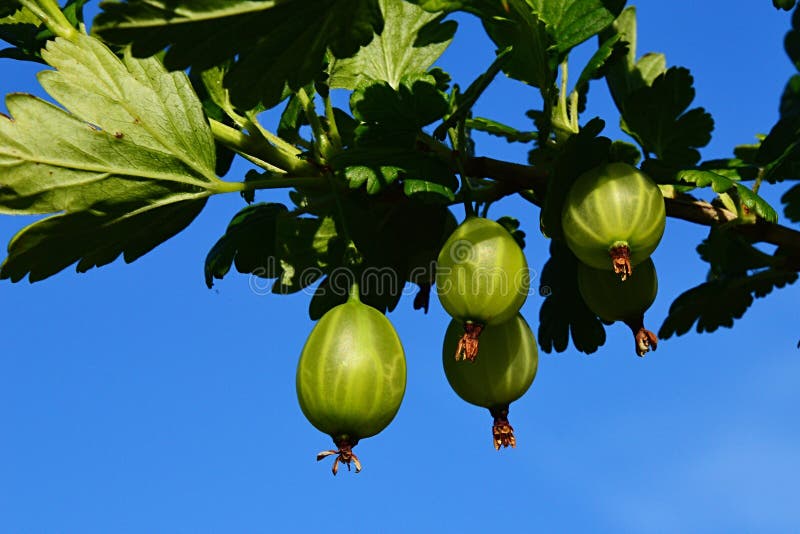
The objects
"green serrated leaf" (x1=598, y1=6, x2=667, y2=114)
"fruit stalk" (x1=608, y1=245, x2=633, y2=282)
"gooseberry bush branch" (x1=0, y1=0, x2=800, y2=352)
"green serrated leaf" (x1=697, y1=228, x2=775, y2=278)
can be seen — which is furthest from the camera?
"green serrated leaf" (x1=697, y1=228, x2=775, y2=278)

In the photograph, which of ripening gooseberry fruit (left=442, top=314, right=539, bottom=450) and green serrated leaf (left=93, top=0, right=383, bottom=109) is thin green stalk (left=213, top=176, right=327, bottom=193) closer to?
green serrated leaf (left=93, top=0, right=383, bottom=109)

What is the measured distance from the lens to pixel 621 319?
4.97 ft

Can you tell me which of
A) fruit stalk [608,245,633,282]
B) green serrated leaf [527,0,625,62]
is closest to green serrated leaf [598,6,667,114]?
green serrated leaf [527,0,625,62]

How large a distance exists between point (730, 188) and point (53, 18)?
1154 millimetres

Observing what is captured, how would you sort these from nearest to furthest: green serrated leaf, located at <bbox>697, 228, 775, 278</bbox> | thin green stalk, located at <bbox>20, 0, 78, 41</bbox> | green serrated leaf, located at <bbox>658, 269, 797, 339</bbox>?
thin green stalk, located at <bbox>20, 0, 78, 41</bbox> < green serrated leaf, located at <bbox>697, 228, 775, 278</bbox> < green serrated leaf, located at <bbox>658, 269, 797, 339</bbox>

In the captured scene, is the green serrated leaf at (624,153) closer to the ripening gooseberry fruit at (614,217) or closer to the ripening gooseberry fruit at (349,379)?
the ripening gooseberry fruit at (614,217)

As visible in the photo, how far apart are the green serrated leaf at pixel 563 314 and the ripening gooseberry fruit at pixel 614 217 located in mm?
335

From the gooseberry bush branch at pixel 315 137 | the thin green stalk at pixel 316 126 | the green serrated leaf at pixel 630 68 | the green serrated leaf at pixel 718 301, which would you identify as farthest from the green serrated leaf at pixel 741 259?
the thin green stalk at pixel 316 126

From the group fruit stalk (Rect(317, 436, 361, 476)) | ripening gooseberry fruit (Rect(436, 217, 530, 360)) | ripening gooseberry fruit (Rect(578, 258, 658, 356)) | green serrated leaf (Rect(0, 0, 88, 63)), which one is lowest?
fruit stalk (Rect(317, 436, 361, 476))

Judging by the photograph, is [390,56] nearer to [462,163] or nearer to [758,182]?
[462,163]

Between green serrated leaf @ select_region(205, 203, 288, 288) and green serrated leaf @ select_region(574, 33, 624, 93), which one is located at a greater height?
green serrated leaf @ select_region(574, 33, 624, 93)

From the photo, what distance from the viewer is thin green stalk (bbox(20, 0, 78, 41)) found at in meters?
1.42

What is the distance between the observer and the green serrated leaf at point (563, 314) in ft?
5.72

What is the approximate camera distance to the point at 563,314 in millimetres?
1788
